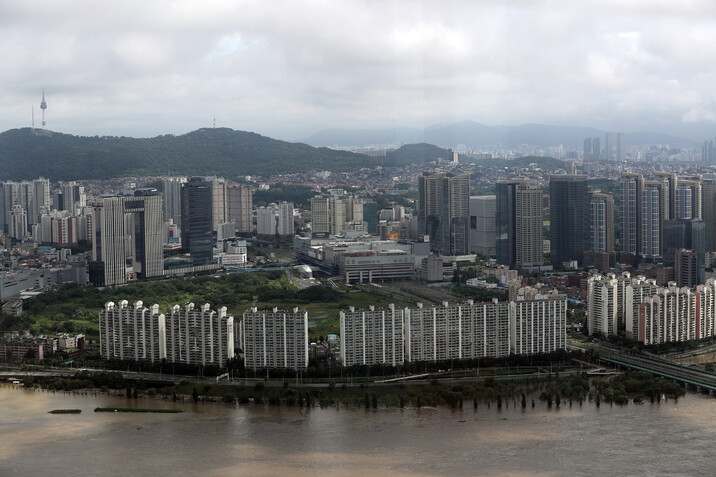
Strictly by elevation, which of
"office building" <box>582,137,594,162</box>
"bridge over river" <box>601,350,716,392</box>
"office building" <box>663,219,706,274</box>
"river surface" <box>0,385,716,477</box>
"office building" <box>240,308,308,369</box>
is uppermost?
"office building" <box>582,137,594,162</box>

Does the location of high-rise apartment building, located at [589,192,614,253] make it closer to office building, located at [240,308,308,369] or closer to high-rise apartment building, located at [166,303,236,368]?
office building, located at [240,308,308,369]

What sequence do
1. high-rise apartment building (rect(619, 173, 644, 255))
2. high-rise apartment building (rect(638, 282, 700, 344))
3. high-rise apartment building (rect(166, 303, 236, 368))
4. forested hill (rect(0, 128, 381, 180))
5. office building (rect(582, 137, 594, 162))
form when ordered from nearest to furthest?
high-rise apartment building (rect(166, 303, 236, 368)) < high-rise apartment building (rect(638, 282, 700, 344)) < high-rise apartment building (rect(619, 173, 644, 255)) < office building (rect(582, 137, 594, 162)) < forested hill (rect(0, 128, 381, 180))

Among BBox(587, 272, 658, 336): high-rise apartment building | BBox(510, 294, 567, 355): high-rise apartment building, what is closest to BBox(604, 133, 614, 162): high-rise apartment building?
BBox(587, 272, 658, 336): high-rise apartment building

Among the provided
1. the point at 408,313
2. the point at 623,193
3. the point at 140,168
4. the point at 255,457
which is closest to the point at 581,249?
the point at 623,193

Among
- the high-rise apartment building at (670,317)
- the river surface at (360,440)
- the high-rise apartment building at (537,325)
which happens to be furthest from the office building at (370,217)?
the river surface at (360,440)

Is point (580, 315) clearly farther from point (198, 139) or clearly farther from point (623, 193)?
point (198, 139)

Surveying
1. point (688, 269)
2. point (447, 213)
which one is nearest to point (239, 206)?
point (447, 213)

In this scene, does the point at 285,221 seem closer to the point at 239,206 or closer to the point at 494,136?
the point at 239,206
